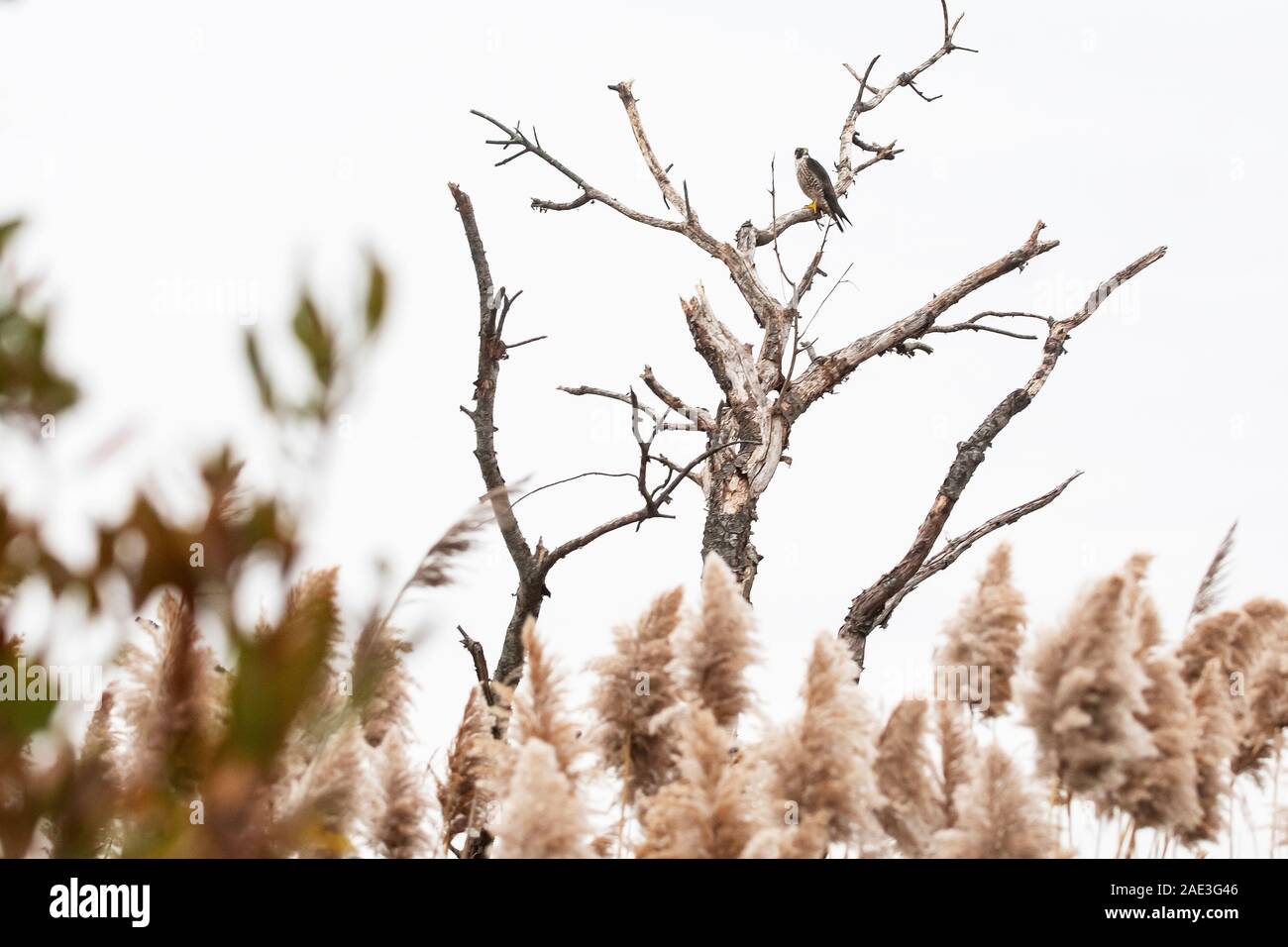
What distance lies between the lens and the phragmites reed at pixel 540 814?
2732 mm

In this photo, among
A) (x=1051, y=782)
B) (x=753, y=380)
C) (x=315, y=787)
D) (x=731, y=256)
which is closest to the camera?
(x=315, y=787)

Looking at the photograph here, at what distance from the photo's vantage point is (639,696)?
3.40 m

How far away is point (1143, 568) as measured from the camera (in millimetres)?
3264

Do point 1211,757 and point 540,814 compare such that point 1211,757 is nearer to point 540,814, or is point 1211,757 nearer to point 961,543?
point 540,814

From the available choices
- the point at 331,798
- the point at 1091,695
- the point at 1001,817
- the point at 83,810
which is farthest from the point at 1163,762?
the point at 83,810

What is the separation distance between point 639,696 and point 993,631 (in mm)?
898

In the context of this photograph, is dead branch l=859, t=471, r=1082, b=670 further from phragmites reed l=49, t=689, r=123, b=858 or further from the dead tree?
phragmites reed l=49, t=689, r=123, b=858

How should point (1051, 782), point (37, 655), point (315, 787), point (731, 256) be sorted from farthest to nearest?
point (731, 256)
point (1051, 782)
point (315, 787)
point (37, 655)

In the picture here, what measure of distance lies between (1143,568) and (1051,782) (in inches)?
27.1

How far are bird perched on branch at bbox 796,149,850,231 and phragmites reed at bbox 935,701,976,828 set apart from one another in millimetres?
6764

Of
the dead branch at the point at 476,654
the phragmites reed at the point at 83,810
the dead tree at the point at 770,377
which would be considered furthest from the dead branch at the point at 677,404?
the phragmites reed at the point at 83,810
